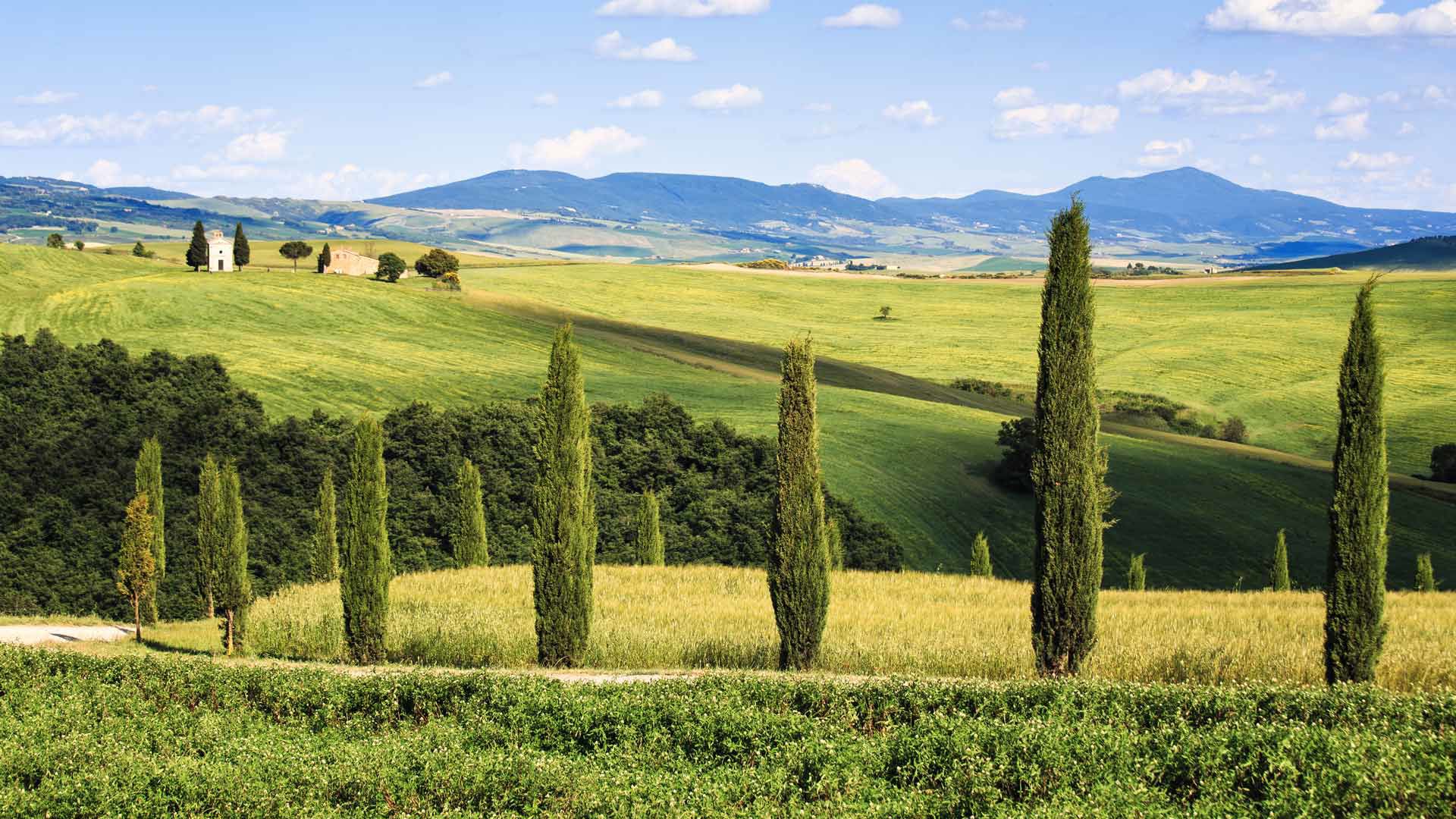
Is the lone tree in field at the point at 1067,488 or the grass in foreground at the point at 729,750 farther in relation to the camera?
the lone tree in field at the point at 1067,488

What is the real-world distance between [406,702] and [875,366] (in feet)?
289

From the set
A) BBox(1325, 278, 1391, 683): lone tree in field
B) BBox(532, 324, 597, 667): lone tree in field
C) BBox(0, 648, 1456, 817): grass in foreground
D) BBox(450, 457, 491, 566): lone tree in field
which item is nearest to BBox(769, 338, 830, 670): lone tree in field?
BBox(532, 324, 597, 667): lone tree in field

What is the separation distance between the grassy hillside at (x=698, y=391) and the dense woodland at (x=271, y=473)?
589 centimetres

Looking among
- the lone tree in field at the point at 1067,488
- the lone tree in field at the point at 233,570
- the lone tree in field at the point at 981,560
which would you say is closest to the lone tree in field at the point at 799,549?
the lone tree in field at the point at 1067,488

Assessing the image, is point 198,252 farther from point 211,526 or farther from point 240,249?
point 211,526

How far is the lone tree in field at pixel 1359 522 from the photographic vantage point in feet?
65.0

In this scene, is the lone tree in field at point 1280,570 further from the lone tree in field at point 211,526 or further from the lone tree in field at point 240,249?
the lone tree in field at point 240,249

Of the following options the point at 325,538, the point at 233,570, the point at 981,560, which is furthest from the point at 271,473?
the point at 981,560

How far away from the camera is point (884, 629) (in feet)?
85.7

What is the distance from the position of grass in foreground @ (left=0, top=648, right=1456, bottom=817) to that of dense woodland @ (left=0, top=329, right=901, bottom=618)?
33.4 m

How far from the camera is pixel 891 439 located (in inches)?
2704

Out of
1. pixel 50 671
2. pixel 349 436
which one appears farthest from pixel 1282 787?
pixel 349 436

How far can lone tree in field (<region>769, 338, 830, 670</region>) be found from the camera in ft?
74.8

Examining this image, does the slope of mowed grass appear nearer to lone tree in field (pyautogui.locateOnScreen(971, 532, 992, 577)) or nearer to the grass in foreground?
lone tree in field (pyautogui.locateOnScreen(971, 532, 992, 577))
